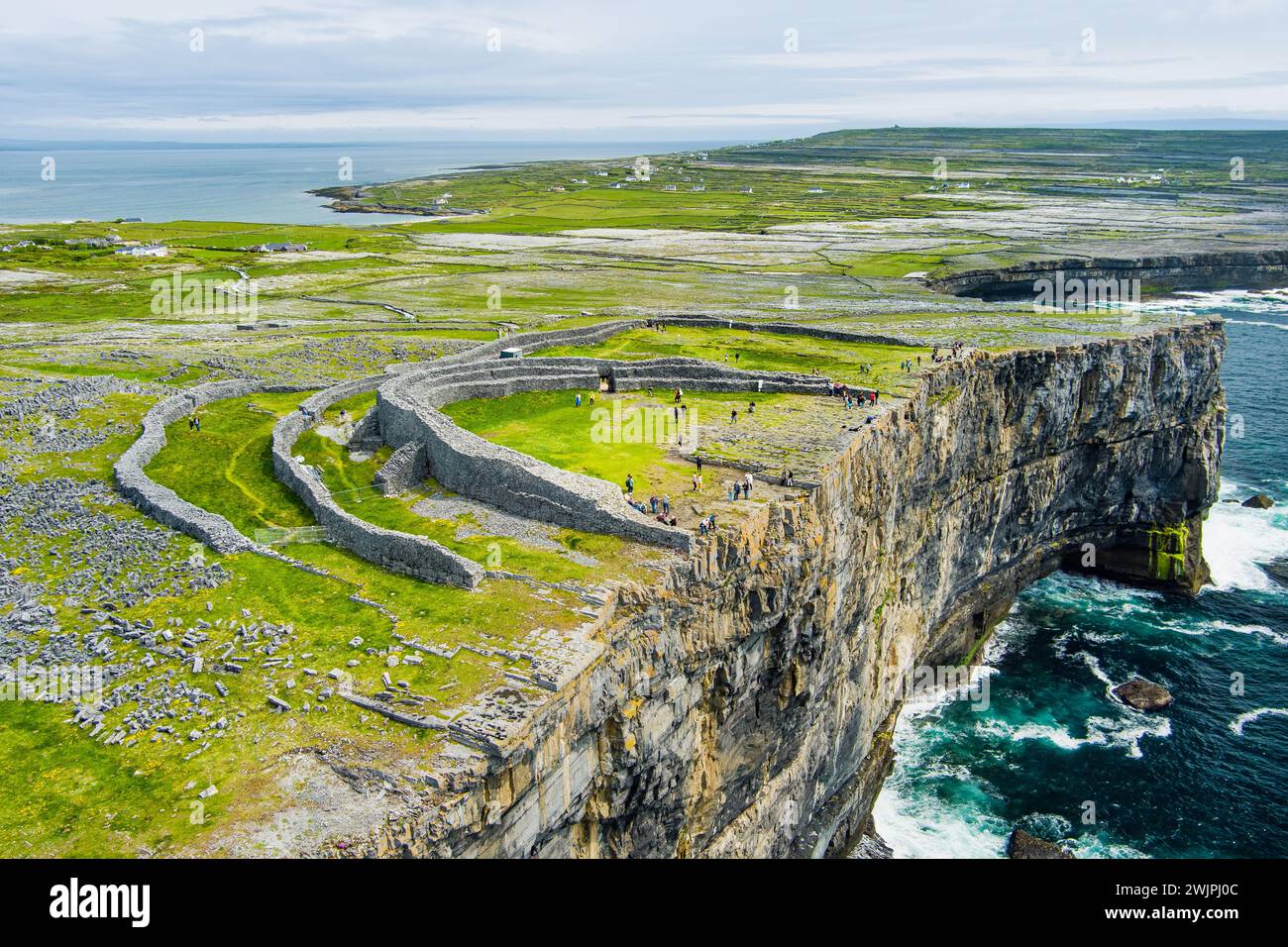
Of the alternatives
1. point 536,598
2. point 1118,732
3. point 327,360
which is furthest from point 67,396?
point 1118,732

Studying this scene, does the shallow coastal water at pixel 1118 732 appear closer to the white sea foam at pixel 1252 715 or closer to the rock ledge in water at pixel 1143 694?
the white sea foam at pixel 1252 715

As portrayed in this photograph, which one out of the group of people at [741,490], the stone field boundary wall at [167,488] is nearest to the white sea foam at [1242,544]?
the group of people at [741,490]

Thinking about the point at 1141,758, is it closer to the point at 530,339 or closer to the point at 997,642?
the point at 997,642

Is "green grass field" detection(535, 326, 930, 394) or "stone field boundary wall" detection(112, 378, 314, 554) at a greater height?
"green grass field" detection(535, 326, 930, 394)

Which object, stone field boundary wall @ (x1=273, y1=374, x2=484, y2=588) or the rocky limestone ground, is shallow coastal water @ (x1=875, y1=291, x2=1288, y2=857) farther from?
stone field boundary wall @ (x1=273, y1=374, x2=484, y2=588)

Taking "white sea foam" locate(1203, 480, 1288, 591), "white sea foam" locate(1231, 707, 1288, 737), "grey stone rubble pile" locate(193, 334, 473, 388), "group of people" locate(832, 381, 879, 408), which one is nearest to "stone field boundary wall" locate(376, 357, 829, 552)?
"group of people" locate(832, 381, 879, 408)

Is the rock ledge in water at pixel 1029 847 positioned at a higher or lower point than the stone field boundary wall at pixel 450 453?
lower
